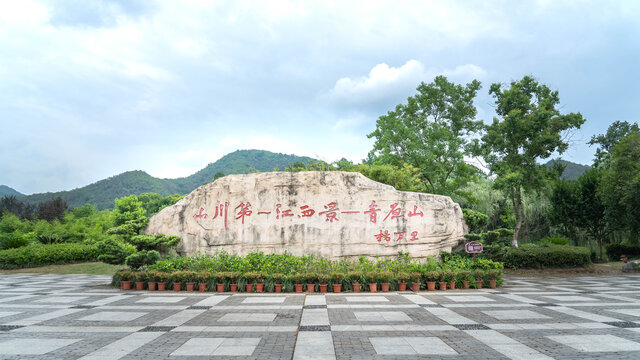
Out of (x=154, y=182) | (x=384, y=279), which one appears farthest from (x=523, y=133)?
(x=154, y=182)

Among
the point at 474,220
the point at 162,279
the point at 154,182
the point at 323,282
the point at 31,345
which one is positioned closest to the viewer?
the point at 31,345

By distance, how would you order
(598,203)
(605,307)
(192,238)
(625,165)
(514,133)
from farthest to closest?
(598,203)
(514,133)
(625,165)
(192,238)
(605,307)

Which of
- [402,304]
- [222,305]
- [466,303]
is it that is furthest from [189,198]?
[466,303]

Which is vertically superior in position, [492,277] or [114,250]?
[114,250]

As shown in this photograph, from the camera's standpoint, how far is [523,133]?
1315 cm

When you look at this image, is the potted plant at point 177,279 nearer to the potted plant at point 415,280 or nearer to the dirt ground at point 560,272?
the potted plant at point 415,280

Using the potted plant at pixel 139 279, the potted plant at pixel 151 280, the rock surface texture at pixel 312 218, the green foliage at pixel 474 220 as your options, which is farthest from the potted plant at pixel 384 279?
the potted plant at pixel 139 279

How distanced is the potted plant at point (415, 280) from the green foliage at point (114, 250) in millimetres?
6860

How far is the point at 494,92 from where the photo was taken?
14.0 meters

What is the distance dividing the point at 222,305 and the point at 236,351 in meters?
2.70

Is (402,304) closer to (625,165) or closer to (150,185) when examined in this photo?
(625,165)

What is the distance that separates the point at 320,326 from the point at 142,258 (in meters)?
5.80

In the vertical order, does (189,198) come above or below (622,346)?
above

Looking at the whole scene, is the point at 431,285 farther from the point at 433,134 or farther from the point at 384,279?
the point at 433,134
